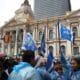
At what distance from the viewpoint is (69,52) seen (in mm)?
40125

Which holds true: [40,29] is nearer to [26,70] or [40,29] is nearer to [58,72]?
[58,72]

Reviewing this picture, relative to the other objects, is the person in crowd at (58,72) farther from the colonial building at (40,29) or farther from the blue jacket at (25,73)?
the colonial building at (40,29)

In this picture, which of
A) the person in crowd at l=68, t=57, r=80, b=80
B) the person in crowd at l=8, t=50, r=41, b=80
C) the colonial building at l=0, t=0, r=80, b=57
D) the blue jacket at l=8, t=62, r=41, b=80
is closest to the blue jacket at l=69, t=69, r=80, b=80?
the person in crowd at l=68, t=57, r=80, b=80

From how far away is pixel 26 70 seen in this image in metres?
4.57

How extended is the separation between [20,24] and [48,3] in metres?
25.8

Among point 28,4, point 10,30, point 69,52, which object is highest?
point 28,4

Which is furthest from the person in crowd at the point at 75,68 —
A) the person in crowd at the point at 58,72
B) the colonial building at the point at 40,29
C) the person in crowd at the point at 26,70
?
the colonial building at the point at 40,29

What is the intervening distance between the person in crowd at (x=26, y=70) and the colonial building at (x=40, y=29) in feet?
111

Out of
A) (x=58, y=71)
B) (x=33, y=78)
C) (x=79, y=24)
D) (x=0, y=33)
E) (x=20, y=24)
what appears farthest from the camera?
(x=0, y=33)

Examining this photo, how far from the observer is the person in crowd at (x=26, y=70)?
14.8 feet

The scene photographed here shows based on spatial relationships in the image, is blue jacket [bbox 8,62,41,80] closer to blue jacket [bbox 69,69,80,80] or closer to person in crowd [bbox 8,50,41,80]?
person in crowd [bbox 8,50,41,80]

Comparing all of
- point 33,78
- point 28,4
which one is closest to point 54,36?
point 28,4

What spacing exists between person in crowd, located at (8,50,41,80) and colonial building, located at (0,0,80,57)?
1336 inches

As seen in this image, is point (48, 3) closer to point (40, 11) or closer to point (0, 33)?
point (40, 11)
